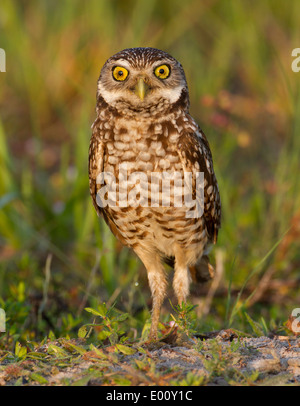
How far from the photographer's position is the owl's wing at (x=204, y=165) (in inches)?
138

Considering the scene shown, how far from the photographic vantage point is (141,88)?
3.32m

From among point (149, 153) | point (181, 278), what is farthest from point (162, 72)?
point (181, 278)

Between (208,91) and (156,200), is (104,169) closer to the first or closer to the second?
(156,200)

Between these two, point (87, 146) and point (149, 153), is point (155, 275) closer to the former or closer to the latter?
point (149, 153)

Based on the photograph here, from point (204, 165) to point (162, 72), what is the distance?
608mm

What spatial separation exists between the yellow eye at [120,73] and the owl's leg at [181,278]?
1.15 m

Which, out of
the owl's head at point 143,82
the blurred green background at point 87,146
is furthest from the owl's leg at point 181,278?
the owl's head at point 143,82

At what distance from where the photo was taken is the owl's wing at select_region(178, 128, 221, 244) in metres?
3.51

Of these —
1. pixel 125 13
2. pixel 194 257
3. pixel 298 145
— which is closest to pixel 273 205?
pixel 298 145

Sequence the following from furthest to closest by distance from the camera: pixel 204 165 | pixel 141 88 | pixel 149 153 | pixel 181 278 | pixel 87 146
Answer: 1. pixel 87 146
2. pixel 181 278
3. pixel 204 165
4. pixel 149 153
5. pixel 141 88

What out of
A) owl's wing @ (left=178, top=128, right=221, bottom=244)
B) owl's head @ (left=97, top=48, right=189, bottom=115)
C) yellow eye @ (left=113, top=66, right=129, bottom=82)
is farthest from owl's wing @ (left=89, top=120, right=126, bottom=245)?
owl's wing @ (left=178, top=128, right=221, bottom=244)

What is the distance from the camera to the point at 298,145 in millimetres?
5391

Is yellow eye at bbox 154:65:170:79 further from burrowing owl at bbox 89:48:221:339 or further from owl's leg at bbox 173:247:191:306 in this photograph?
owl's leg at bbox 173:247:191:306
